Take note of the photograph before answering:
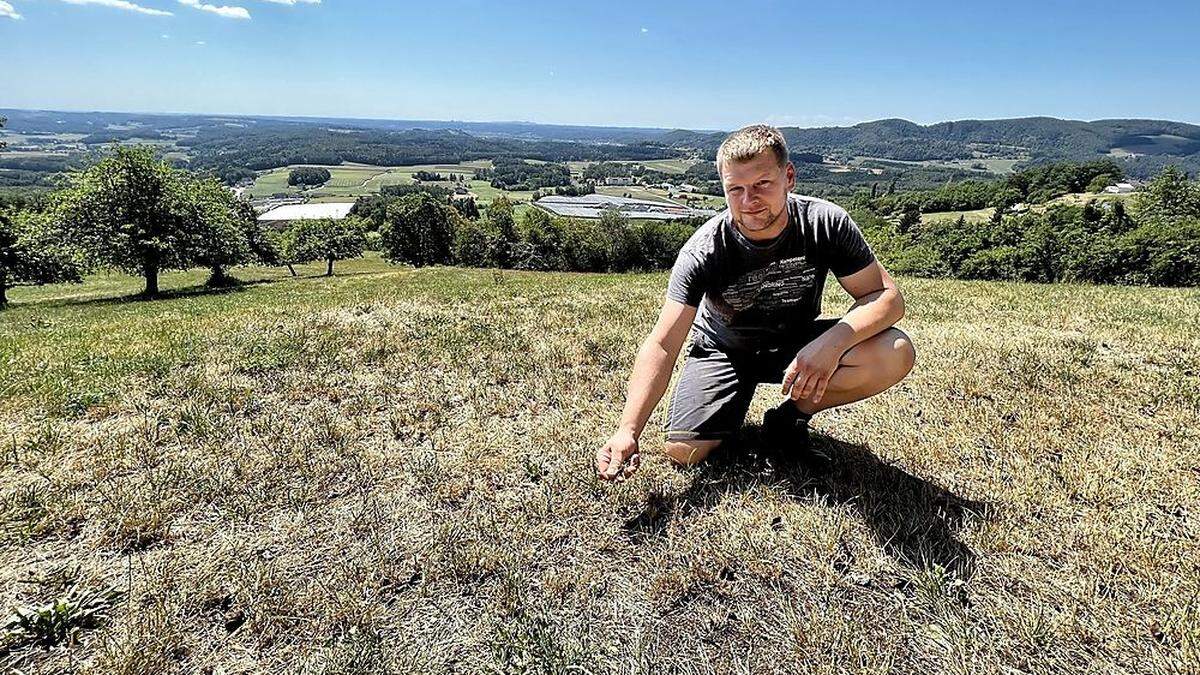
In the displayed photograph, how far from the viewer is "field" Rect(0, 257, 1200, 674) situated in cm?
232

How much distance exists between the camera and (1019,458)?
3.78m

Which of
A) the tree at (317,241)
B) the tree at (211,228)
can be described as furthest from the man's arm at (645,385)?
the tree at (317,241)

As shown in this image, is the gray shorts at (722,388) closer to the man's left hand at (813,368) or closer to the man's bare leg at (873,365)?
the man's bare leg at (873,365)

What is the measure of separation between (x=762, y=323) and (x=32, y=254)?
3539cm

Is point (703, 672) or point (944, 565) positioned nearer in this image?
point (703, 672)

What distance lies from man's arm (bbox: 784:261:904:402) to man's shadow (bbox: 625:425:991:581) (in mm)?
702

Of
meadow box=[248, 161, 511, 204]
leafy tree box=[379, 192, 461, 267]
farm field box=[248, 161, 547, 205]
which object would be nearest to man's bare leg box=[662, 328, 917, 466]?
leafy tree box=[379, 192, 461, 267]

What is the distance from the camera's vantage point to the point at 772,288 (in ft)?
11.6

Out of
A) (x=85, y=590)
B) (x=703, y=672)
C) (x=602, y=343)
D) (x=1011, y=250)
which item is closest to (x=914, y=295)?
(x=602, y=343)

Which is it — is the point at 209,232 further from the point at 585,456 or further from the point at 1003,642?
the point at 1003,642

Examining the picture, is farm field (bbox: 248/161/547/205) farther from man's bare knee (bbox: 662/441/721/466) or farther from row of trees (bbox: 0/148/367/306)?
man's bare knee (bbox: 662/441/721/466)

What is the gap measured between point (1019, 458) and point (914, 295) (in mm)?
8714

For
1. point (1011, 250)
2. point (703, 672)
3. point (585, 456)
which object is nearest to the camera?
point (703, 672)

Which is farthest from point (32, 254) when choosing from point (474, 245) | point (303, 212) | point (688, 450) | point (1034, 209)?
point (303, 212)
